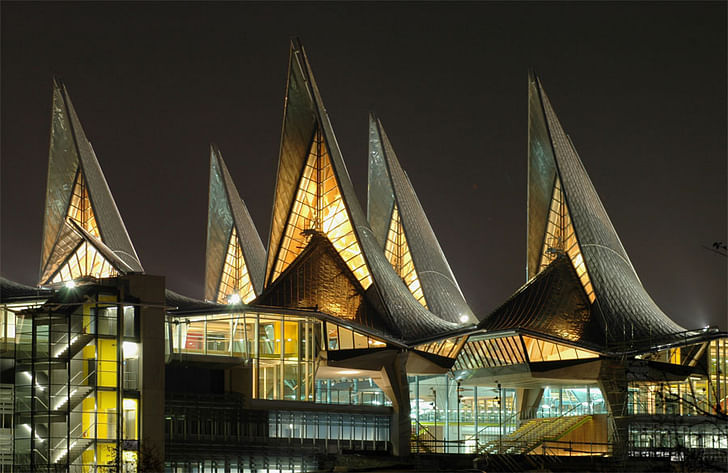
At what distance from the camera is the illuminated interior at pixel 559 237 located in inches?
2832

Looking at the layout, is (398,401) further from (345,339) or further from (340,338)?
(340,338)

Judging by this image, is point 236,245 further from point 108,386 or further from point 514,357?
point 108,386

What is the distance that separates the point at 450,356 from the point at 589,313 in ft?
28.7

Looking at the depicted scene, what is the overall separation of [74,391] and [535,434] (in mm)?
29965

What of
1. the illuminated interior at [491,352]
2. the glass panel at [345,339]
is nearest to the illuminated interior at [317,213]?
the illuminated interior at [491,352]

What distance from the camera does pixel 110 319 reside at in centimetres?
4753

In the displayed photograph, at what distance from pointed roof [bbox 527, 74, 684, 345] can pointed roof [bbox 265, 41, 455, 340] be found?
31.3 ft

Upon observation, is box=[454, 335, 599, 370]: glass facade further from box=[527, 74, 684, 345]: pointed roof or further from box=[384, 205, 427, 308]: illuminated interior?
box=[384, 205, 427, 308]: illuminated interior

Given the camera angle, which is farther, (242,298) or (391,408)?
(242,298)

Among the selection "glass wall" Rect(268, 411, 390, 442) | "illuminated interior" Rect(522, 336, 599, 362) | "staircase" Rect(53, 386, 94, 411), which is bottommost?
"glass wall" Rect(268, 411, 390, 442)

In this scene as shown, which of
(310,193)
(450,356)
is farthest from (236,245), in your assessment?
(450,356)

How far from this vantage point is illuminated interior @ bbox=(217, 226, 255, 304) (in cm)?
8956

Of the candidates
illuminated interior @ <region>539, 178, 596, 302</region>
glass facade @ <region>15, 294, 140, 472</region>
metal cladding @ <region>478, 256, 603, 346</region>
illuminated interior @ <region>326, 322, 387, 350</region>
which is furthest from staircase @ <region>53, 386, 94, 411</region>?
illuminated interior @ <region>539, 178, 596, 302</region>

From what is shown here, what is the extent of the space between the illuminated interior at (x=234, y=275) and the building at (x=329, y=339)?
0.20 metres
